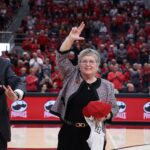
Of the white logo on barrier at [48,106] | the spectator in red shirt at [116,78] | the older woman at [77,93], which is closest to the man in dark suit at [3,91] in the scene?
the older woman at [77,93]

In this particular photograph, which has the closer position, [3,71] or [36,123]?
[3,71]

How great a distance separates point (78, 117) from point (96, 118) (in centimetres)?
19

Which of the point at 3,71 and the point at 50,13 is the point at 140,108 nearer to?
the point at 3,71

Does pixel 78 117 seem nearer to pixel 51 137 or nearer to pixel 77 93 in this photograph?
pixel 77 93

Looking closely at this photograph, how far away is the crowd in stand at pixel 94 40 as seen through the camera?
48.6 feet

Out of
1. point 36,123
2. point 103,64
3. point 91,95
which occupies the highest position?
point 91,95

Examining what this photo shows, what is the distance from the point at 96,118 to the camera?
14.7 ft

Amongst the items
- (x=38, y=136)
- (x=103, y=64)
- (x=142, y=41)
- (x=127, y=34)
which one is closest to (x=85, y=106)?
(x=38, y=136)

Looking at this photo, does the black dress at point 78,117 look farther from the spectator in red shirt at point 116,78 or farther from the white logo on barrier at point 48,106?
the spectator in red shirt at point 116,78

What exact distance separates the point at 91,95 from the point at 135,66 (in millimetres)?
11599

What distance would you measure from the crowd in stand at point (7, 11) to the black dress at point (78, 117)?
19.1 m

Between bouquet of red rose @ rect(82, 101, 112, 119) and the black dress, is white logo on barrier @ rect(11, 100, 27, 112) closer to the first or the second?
the black dress

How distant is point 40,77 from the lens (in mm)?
15258

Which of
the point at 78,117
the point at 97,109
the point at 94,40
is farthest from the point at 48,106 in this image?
the point at 97,109
